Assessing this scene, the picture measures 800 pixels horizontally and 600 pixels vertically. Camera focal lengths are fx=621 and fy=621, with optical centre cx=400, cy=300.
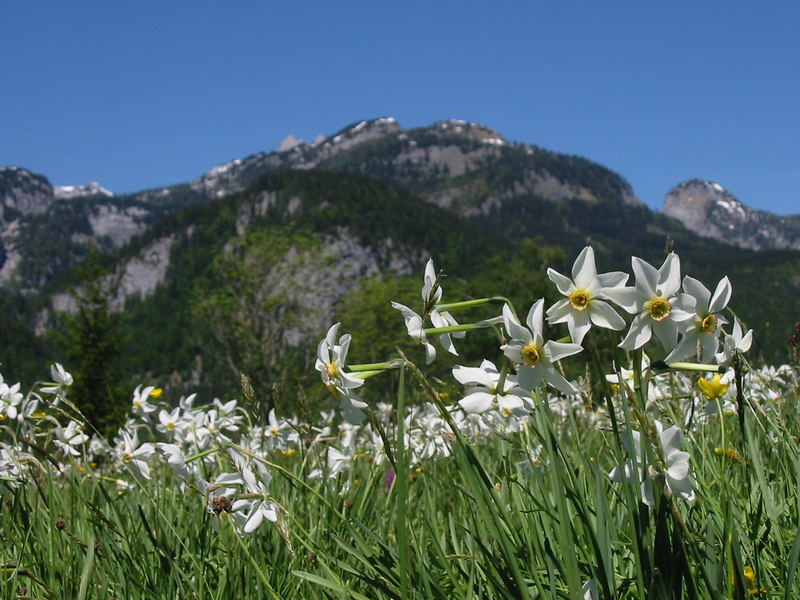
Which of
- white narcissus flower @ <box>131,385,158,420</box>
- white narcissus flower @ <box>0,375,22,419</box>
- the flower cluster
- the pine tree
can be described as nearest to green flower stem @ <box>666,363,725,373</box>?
the flower cluster

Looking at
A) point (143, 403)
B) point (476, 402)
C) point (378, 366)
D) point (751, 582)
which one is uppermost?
point (378, 366)

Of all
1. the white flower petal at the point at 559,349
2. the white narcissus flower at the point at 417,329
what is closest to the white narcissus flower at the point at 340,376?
the white narcissus flower at the point at 417,329

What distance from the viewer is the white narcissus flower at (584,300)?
47.2 inches

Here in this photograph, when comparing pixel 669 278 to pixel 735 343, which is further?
pixel 735 343

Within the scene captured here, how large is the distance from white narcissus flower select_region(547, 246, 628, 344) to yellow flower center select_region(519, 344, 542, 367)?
7 centimetres

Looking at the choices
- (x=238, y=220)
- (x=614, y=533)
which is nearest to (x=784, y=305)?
(x=238, y=220)

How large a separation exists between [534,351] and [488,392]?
22 centimetres

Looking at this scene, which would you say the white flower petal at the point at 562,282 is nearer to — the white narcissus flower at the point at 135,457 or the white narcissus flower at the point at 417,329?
the white narcissus flower at the point at 417,329

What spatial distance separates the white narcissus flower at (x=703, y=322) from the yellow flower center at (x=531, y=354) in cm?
24

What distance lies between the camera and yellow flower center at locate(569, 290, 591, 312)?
122 centimetres

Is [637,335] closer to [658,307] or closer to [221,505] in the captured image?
[658,307]

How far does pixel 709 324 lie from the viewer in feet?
3.94

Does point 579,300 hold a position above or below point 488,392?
above

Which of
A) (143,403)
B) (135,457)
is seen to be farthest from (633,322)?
(143,403)
